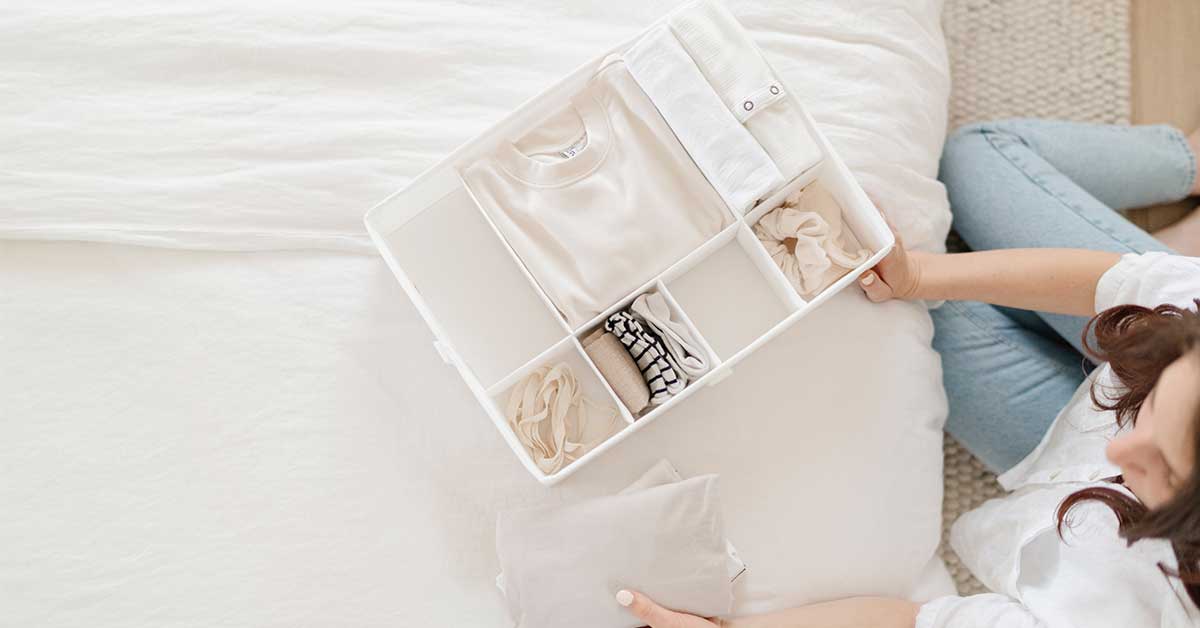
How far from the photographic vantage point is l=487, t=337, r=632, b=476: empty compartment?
89 centimetres

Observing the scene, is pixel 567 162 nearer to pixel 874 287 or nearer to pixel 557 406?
pixel 557 406

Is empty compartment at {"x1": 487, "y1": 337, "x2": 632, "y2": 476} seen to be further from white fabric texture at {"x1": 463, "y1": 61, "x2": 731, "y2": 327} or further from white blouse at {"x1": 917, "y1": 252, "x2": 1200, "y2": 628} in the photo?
white blouse at {"x1": 917, "y1": 252, "x2": 1200, "y2": 628}

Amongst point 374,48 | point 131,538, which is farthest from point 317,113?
point 131,538

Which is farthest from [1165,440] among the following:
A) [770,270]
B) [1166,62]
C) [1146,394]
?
[1166,62]

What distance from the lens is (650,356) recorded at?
2.90 ft

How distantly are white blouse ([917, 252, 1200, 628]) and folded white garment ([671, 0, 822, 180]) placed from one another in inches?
14.9

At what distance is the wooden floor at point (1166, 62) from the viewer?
1.38 m

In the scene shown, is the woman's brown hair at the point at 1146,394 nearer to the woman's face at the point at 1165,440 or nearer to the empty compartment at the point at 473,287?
the woman's face at the point at 1165,440

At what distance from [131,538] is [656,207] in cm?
68

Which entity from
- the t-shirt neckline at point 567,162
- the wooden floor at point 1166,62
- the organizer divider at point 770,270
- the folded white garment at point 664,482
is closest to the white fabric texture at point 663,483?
the folded white garment at point 664,482

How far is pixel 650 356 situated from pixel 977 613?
0.45 m

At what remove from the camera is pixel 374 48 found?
98 centimetres

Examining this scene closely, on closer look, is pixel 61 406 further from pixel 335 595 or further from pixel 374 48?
pixel 374 48

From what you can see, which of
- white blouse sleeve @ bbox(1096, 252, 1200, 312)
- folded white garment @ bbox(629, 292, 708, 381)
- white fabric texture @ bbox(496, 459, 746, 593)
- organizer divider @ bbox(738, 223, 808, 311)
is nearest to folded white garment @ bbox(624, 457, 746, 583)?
white fabric texture @ bbox(496, 459, 746, 593)
